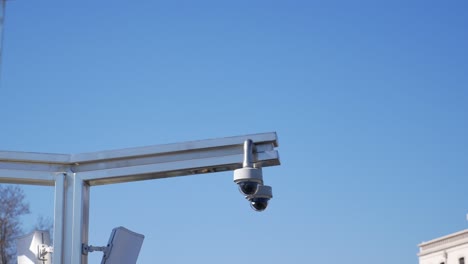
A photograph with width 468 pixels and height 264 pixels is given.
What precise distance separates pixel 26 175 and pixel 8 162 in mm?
152

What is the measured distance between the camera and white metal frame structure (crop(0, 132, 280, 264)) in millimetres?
5254

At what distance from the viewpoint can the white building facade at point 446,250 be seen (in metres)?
44.8

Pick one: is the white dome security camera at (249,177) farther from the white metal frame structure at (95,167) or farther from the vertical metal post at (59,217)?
the vertical metal post at (59,217)

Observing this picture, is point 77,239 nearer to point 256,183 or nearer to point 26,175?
point 26,175

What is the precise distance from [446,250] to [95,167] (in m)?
43.6

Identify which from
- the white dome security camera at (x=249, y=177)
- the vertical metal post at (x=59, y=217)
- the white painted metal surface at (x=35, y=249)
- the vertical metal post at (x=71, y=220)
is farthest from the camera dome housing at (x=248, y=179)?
the white painted metal surface at (x=35, y=249)

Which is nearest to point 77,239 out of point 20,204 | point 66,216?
point 66,216

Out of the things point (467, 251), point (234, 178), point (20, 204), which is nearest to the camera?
point (234, 178)

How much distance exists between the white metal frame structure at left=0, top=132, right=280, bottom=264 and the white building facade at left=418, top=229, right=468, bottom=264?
135 feet

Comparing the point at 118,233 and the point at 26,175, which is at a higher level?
the point at 26,175

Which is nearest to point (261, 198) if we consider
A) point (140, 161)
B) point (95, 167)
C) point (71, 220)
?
point (140, 161)

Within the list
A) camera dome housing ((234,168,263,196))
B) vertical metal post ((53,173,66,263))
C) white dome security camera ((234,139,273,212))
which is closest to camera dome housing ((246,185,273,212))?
white dome security camera ((234,139,273,212))

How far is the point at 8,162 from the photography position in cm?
545

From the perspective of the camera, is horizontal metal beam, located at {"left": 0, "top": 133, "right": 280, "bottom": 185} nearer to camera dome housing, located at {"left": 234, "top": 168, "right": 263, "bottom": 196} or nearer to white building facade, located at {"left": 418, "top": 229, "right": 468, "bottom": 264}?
camera dome housing, located at {"left": 234, "top": 168, "right": 263, "bottom": 196}
